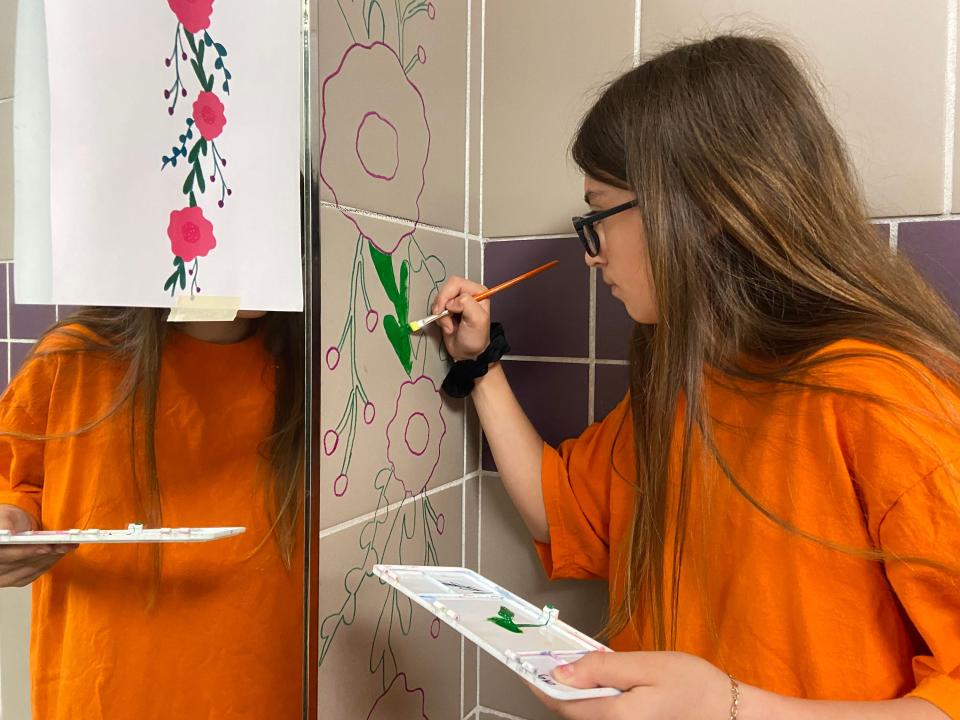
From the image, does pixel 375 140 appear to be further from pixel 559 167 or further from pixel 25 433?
pixel 25 433

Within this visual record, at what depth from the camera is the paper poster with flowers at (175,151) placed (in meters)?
0.46

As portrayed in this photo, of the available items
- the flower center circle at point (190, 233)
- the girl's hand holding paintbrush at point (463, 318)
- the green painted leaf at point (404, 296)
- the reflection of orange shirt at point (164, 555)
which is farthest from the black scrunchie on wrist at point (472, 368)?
the flower center circle at point (190, 233)

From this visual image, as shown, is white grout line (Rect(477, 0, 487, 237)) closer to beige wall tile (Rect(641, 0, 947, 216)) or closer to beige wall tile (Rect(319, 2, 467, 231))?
beige wall tile (Rect(319, 2, 467, 231))

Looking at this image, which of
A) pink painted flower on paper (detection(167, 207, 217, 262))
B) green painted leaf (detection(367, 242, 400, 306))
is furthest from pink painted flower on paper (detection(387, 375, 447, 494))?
pink painted flower on paper (detection(167, 207, 217, 262))

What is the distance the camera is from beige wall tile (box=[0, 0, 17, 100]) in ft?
1.43

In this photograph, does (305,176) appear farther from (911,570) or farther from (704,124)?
(911,570)

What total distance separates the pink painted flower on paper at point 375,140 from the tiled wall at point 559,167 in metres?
0.03

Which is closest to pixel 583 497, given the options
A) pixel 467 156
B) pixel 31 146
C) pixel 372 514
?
pixel 372 514

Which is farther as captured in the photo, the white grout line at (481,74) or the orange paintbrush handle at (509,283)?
the white grout line at (481,74)

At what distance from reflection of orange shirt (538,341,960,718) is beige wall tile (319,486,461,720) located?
0.27m

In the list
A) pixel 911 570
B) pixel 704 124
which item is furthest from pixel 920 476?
pixel 704 124

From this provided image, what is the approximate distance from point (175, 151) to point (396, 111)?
0.35 m

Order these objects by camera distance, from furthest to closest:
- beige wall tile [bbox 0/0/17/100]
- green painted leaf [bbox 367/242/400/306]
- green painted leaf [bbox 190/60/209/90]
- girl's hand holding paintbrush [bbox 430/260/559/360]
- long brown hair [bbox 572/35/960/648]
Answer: girl's hand holding paintbrush [bbox 430/260/559/360]
green painted leaf [bbox 367/242/400/306]
long brown hair [bbox 572/35/960/648]
green painted leaf [bbox 190/60/209/90]
beige wall tile [bbox 0/0/17/100]

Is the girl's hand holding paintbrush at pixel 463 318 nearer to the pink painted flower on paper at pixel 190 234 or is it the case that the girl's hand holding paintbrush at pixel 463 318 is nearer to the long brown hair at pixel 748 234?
the long brown hair at pixel 748 234
